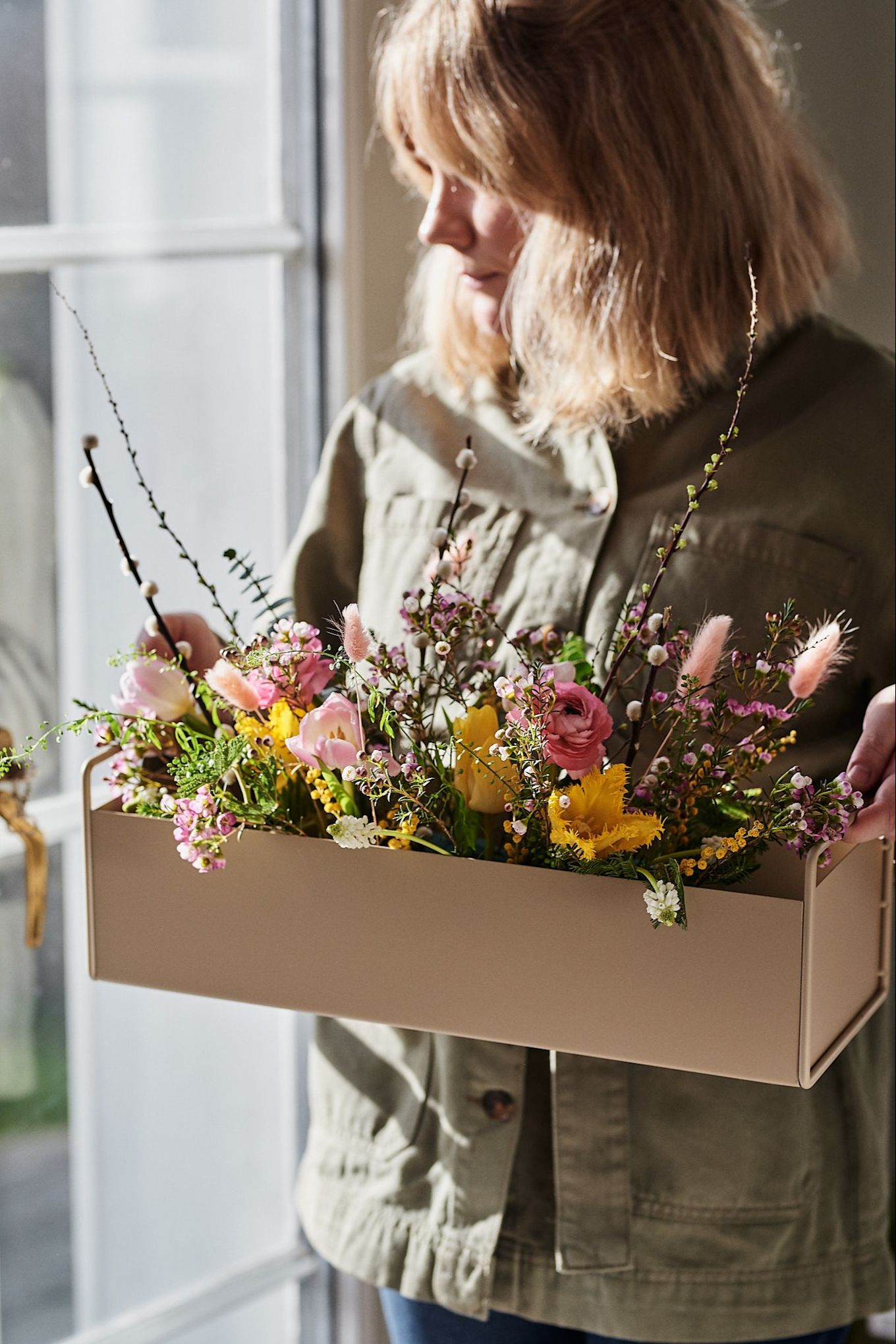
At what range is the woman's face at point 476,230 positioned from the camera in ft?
3.87

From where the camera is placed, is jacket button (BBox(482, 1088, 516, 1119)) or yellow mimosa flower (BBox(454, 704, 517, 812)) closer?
yellow mimosa flower (BBox(454, 704, 517, 812))

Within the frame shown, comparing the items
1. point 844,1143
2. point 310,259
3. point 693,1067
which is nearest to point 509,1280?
point 844,1143

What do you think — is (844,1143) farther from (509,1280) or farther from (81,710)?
Answer: (81,710)

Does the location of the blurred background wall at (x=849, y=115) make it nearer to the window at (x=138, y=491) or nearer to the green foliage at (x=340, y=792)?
the window at (x=138, y=491)

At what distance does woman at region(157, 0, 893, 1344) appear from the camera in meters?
1.14

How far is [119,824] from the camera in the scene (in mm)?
983

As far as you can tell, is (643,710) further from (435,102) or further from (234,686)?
(435,102)

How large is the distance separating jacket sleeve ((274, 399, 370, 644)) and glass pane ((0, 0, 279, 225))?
0.98ft

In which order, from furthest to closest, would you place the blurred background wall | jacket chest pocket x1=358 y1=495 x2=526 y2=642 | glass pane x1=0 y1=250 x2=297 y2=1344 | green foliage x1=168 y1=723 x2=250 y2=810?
the blurred background wall < glass pane x1=0 y1=250 x2=297 y2=1344 < jacket chest pocket x1=358 y1=495 x2=526 y2=642 < green foliage x1=168 y1=723 x2=250 y2=810

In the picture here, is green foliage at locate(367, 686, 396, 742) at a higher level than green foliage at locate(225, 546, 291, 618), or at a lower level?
lower

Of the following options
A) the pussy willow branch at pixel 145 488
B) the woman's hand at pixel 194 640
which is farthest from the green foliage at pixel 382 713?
the woman's hand at pixel 194 640

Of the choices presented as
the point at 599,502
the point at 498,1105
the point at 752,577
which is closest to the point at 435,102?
the point at 599,502

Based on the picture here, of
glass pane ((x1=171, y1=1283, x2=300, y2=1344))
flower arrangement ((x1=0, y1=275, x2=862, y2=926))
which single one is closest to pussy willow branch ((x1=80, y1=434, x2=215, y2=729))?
flower arrangement ((x1=0, y1=275, x2=862, y2=926))

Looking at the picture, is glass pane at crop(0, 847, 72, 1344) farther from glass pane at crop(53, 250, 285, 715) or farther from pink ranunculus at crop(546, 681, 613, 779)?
pink ranunculus at crop(546, 681, 613, 779)
